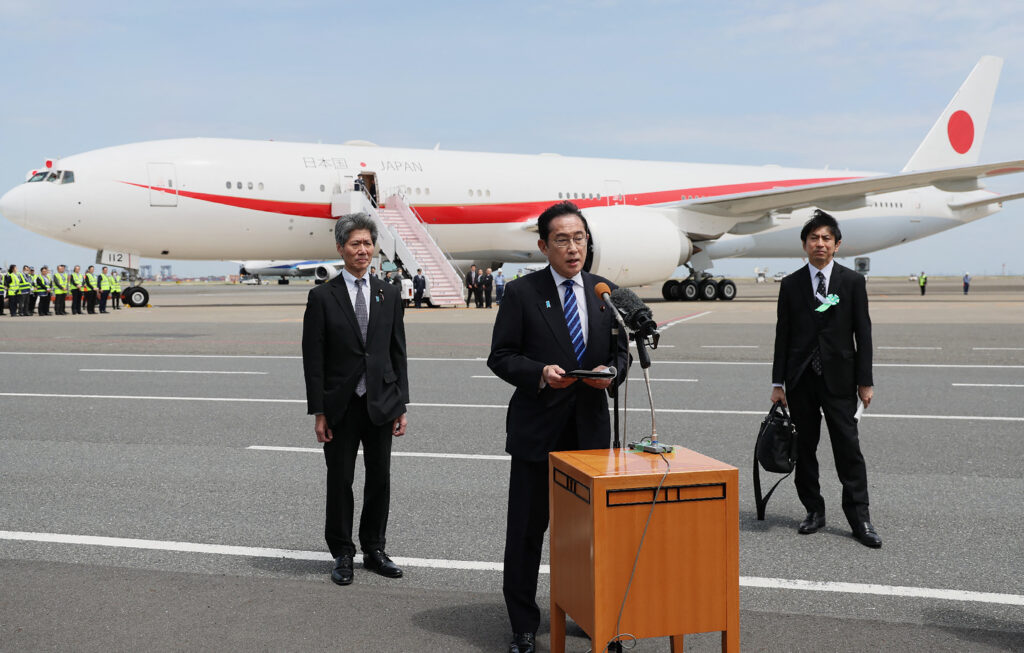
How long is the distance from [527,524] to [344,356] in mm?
1344

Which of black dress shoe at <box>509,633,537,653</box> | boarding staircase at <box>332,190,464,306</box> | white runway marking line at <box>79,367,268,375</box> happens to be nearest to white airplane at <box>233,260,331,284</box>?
boarding staircase at <box>332,190,464,306</box>

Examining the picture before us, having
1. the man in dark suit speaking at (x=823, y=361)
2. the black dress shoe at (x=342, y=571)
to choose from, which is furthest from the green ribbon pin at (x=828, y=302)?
the black dress shoe at (x=342, y=571)

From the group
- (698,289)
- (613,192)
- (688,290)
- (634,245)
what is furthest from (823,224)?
(698,289)

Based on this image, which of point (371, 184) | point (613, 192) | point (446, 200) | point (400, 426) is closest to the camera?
point (400, 426)

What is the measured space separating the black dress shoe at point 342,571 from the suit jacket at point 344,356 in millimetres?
644

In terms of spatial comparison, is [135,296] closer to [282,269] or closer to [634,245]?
[634,245]

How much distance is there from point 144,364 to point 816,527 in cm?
1088

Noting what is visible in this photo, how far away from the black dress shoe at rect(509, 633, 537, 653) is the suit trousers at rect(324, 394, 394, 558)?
1181 millimetres

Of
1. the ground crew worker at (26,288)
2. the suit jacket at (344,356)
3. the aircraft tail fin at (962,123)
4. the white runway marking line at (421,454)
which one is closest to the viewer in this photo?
the suit jacket at (344,356)

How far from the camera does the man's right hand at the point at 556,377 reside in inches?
124

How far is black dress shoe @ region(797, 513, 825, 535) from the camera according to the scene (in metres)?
4.89

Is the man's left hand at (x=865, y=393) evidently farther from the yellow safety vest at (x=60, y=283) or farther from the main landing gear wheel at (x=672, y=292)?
the yellow safety vest at (x=60, y=283)

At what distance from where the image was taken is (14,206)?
22.1 m

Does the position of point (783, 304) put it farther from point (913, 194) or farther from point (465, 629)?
point (913, 194)
